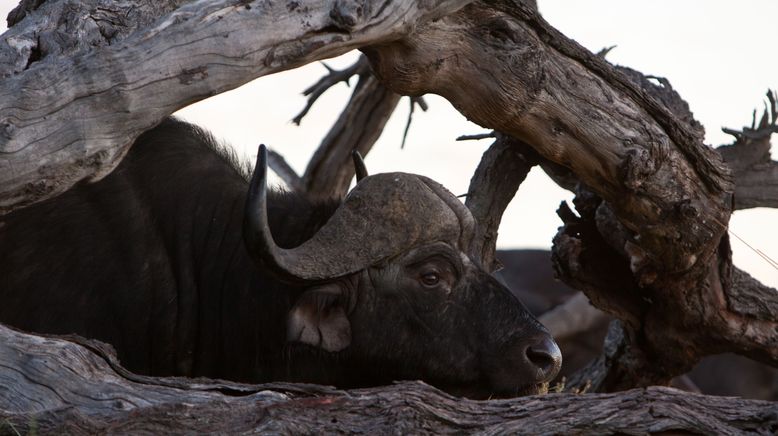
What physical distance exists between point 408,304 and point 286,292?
61cm

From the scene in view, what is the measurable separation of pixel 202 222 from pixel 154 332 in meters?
0.68

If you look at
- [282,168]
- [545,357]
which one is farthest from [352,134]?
[545,357]

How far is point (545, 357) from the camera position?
571 centimetres

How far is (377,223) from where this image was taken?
5.89 meters

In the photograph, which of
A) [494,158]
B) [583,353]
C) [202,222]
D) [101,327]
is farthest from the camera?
[583,353]

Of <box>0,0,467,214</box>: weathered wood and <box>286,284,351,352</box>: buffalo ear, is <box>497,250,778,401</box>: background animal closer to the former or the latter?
<box>286,284,351,352</box>: buffalo ear

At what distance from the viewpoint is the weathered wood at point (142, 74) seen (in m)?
4.66

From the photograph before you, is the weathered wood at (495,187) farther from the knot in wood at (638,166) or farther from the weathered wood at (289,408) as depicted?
the weathered wood at (289,408)

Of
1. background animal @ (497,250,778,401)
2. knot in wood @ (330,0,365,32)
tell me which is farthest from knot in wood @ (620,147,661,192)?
background animal @ (497,250,778,401)

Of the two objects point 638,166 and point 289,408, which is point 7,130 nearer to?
point 289,408

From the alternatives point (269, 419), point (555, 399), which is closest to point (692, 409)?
point (555, 399)

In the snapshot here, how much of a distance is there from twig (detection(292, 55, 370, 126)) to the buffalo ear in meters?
4.93

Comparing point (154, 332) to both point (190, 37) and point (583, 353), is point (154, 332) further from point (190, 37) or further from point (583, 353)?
point (583, 353)

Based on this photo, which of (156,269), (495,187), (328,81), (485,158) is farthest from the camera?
(328,81)
